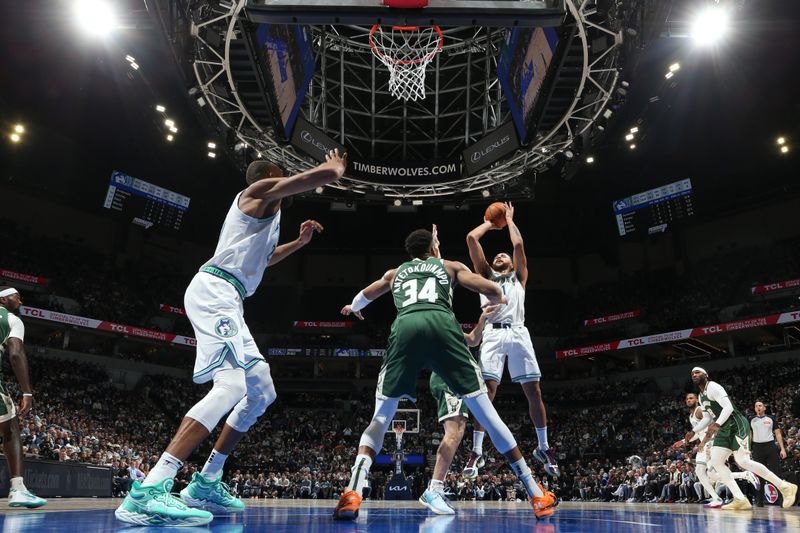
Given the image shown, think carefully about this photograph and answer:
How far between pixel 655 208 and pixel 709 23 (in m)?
16.2

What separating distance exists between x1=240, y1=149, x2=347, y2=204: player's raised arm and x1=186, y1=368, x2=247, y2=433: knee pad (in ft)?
3.81

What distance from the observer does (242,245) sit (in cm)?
407

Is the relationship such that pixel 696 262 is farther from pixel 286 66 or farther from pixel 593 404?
pixel 286 66

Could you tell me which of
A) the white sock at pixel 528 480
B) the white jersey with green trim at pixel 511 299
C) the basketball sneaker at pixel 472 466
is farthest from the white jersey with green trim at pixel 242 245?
the basketball sneaker at pixel 472 466

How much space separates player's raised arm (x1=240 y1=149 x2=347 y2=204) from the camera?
151 inches

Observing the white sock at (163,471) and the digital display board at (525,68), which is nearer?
the white sock at (163,471)

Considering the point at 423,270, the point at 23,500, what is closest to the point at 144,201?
the point at 23,500

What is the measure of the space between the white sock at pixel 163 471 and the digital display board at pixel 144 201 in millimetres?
26404

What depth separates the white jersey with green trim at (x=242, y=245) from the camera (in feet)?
13.2

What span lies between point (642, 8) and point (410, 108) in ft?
35.9

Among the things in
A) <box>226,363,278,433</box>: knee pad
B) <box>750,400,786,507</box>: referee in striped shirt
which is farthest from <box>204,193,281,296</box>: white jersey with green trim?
<box>750,400,786,507</box>: referee in striped shirt

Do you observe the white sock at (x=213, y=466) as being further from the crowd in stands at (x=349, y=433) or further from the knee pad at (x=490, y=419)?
the crowd in stands at (x=349, y=433)

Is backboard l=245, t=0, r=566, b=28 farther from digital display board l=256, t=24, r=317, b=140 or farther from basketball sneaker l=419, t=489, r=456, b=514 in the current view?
basketball sneaker l=419, t=489, r=456, b=514

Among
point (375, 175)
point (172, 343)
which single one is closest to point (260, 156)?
point (375, 175)
